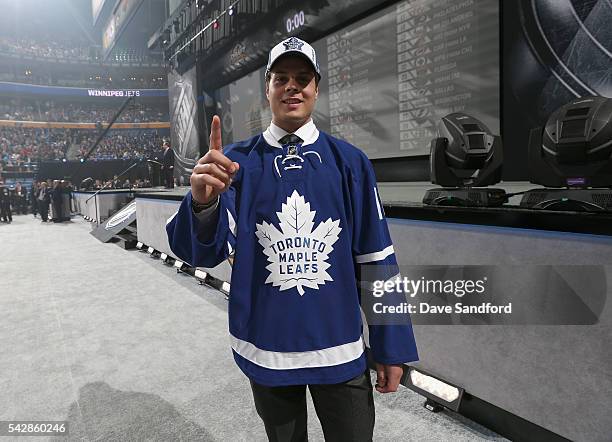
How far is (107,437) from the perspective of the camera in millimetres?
1736

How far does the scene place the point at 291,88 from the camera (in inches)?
38.3

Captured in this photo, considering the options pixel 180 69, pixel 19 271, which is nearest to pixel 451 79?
pixel 19 271

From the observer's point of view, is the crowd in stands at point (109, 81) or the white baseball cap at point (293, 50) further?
the crowd in stands at point (109, 81)

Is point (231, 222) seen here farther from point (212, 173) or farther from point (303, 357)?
point (303, 357)

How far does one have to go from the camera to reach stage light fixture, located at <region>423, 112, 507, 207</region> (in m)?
1.84

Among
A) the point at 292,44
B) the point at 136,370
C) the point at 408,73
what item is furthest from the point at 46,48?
the point at 292,44

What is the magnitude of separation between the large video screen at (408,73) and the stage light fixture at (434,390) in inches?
145

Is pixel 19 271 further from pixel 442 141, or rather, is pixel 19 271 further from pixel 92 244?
pixel 442 141

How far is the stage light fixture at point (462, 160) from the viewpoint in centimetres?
184

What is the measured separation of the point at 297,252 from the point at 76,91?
1504 inches

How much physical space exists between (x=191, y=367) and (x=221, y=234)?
173 centimetres

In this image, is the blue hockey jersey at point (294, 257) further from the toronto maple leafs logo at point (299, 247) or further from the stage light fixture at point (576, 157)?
the stage light fixture at point (576, 157)

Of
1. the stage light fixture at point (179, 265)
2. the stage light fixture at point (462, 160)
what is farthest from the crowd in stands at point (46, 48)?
the stage light fixture at point (462, 160)

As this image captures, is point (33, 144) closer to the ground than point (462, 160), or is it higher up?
higher up
